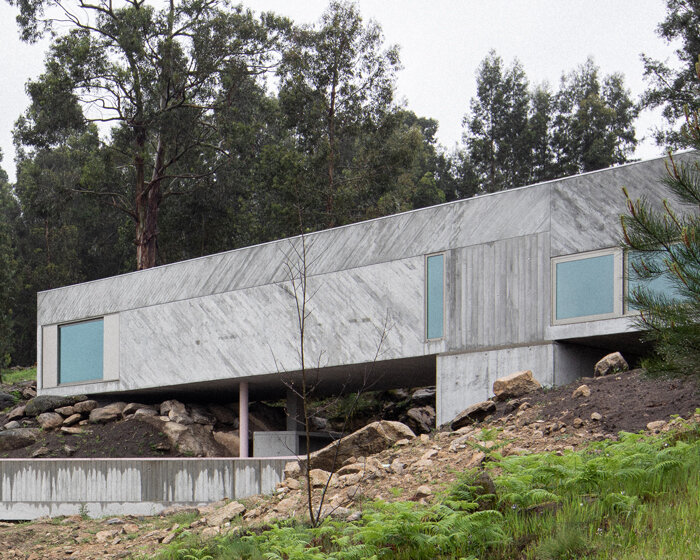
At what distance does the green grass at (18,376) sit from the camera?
1421 inches

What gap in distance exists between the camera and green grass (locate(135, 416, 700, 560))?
642cm

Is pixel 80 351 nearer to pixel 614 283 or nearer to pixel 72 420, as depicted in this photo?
pixel 72 420

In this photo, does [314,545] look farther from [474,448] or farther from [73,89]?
[73,89]

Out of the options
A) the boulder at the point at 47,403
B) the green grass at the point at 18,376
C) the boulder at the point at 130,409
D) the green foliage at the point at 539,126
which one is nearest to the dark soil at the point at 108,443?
the boulder at the point at 130,409

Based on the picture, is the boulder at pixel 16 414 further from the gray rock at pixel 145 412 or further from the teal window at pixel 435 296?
the teal window at pixel 435 296

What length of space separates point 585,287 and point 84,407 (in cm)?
1266

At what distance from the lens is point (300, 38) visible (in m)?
29.4

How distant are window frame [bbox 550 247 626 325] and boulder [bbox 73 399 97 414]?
39.3ft

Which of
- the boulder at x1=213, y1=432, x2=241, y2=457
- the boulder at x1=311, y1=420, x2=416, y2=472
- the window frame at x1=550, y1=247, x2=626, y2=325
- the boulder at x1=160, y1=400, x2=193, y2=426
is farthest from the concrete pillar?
the boulder at x1=311, y1=420, x2=416, y2=472

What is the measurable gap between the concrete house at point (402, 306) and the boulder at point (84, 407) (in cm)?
31

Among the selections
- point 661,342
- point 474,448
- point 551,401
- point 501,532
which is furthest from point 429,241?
point 501,532

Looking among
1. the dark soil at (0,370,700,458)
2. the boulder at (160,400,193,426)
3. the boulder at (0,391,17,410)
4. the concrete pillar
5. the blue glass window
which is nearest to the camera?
the dark soil at (0,370,700,458)

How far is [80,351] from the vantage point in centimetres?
2209

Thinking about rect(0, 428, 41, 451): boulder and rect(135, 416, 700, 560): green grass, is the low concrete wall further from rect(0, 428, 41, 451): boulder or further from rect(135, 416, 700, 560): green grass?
rect(135, 416, 700, 560): green grass
